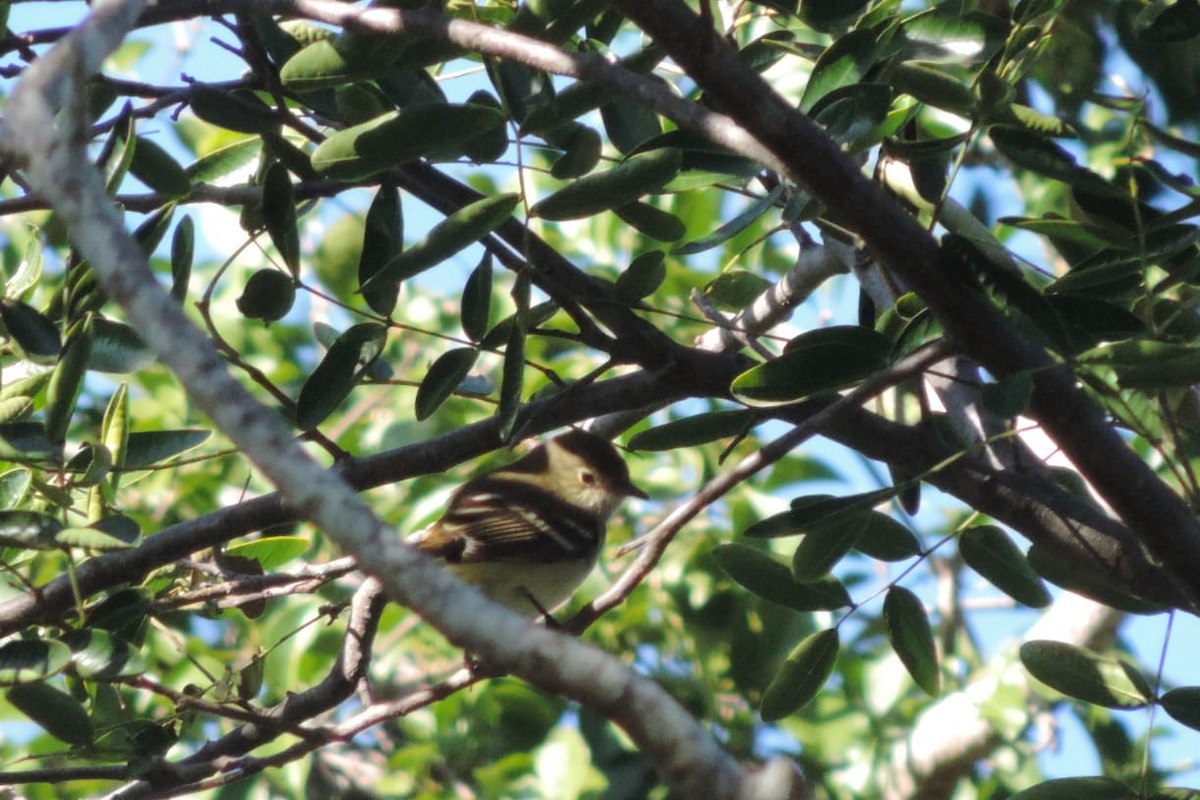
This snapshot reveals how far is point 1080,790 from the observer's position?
266cm

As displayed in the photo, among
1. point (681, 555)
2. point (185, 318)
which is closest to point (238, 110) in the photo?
point (185, 318)

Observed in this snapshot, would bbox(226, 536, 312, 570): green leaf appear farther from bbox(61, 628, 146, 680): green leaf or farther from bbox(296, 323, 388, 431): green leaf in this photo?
bbox(61, 628, 146, 680): green leaf

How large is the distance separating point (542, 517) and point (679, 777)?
150 inches

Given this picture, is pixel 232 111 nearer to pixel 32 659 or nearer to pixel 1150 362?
pixel 32 659

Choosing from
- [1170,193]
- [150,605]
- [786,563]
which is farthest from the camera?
[786,563]

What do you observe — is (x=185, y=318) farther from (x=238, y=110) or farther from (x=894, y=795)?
(x=894, y=795)

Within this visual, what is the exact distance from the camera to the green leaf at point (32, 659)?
90.4 inches

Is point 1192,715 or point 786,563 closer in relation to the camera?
point 1192,715

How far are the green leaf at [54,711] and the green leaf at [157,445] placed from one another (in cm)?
47

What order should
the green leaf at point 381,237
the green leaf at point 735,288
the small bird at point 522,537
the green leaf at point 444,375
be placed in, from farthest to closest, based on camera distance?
the small bird at point 522,537 → the green leaf at point 735,288 → the green leaf at point 444,375 → the green leaf at point 381,237

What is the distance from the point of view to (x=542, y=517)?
17.0 ft

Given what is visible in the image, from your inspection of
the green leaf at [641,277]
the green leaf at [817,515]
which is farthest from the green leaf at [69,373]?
the green leaf at [817,515]

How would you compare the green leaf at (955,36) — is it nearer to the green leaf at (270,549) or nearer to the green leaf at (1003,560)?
the green leaf at (1003,560)

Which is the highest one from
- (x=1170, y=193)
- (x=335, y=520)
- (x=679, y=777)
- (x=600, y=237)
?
(x=600, y=237)
